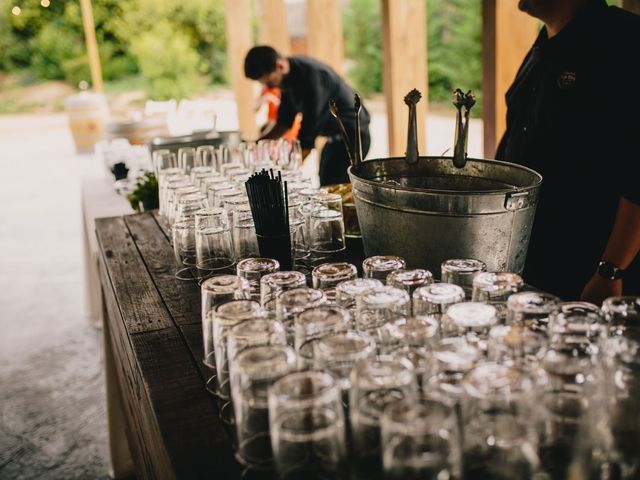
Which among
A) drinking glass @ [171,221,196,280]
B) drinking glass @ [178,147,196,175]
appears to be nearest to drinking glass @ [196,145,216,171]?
drinking glass @ [178,147,196,175]

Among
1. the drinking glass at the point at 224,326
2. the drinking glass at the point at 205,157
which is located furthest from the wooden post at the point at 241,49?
the drinking glass at the point at 224,326

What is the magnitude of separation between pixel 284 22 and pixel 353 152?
14.9 ft

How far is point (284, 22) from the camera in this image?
20.0 ft

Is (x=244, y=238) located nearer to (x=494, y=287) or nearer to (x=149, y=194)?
(x=494, y=287)

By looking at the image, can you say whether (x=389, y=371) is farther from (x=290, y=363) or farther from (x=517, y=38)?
(x=517, y=38)

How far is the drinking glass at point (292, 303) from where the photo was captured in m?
1.17

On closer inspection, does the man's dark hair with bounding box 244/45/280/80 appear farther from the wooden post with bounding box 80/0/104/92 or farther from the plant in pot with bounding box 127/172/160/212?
the wooden post with bounding box 80/0/104/92

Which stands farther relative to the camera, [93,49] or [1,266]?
[93,49]

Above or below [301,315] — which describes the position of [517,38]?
above

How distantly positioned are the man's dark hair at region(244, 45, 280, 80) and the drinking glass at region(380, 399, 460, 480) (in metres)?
3.66

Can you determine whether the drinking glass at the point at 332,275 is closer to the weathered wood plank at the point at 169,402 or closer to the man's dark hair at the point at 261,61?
the weathered wood plank at the point at 169,402

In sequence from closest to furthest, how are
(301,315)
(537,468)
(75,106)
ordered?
1. (537,468)
2. (301,315)
3. (75,106)

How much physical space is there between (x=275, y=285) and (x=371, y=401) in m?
0.53

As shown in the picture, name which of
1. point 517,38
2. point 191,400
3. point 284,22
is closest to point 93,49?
point 284,22
